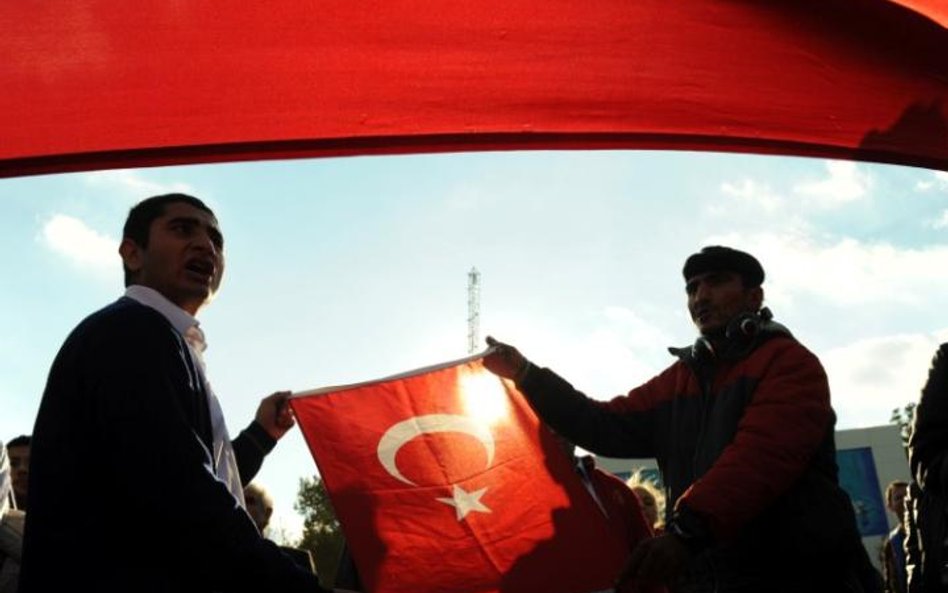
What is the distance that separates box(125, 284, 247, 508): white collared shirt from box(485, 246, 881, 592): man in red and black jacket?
110 centimetres

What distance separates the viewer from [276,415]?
12.7 ft

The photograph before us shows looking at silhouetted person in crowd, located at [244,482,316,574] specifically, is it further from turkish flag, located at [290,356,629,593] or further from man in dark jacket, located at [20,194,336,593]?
man in dark jacket, located at [20,194,336,593]

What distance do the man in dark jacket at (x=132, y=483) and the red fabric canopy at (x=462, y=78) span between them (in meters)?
1.26

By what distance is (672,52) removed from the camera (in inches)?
141

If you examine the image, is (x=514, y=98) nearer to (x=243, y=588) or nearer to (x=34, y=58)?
(x=34, y=58)

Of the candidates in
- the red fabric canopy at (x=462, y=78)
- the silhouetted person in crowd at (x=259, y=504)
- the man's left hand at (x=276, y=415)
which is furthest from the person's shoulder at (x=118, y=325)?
the silhouetted person in crowd at (x=259, y=504)

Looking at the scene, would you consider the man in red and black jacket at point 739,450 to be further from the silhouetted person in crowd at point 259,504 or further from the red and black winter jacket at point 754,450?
the silhouetted person in crowd at point 259,504

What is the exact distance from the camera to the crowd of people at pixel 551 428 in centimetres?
202

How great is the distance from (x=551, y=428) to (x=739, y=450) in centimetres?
109

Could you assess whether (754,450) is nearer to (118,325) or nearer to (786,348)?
(786,348)

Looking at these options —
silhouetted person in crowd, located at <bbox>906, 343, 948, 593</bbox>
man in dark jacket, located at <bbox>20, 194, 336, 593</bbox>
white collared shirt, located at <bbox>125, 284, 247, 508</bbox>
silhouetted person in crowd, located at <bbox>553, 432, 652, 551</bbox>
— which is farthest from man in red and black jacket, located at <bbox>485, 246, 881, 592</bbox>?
man in dark jacket, located at <bbox>20, 194, 336, 593</bbox>

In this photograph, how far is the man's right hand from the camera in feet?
12.7

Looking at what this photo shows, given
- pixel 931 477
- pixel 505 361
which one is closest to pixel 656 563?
pixel 931 477

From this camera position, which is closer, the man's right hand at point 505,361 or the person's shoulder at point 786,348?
the person's shoulder at point 786,348
